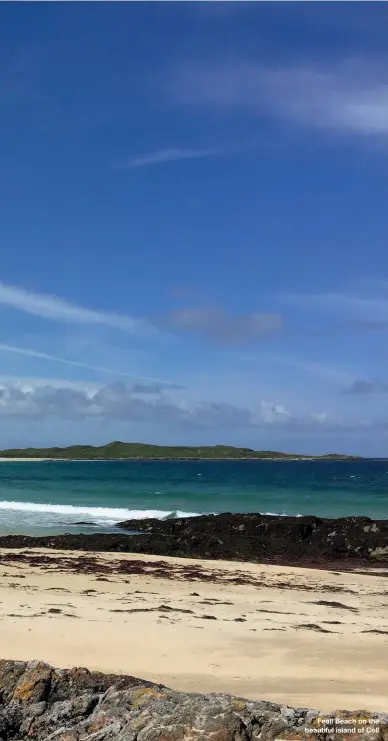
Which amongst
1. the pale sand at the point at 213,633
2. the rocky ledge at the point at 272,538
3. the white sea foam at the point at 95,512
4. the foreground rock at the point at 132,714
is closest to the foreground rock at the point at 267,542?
the rocky ledge at the point at 272,538

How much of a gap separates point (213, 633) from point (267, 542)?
1577 cm

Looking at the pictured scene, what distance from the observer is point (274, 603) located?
14.0 metres

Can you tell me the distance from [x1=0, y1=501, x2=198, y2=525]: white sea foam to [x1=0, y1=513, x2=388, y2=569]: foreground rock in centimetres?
826

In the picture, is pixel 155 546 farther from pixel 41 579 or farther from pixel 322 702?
pixel 322 702

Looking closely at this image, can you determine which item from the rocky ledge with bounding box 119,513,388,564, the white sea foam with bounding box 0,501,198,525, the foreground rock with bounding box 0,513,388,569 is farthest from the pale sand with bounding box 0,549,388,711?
the white sea foam with bounding box 0,501,198,525

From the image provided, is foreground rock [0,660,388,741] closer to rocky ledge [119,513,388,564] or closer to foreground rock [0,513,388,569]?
foreground rock [0,513,388,569]

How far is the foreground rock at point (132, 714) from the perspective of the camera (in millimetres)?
3252

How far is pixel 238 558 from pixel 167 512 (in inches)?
716

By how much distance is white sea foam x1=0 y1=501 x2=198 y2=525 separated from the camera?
1500 inches


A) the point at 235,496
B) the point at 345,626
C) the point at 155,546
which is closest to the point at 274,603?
the point at 345,626

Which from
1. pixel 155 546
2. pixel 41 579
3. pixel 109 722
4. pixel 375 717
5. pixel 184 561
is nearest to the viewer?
pixel 375 717

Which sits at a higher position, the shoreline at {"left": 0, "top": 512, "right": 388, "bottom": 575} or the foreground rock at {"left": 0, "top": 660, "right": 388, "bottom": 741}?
the foreground rock at {"left": 0, "top": 660, "right": 388, "bottom": 741}

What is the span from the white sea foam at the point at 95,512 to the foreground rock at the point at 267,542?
8.26 metres

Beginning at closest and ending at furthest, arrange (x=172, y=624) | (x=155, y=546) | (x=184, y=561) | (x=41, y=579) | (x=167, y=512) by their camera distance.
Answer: (x=172, y=624) < (x=41, y=579) < (x=184, y=561) < (x=155, y=546) < (x=167, y=512)
